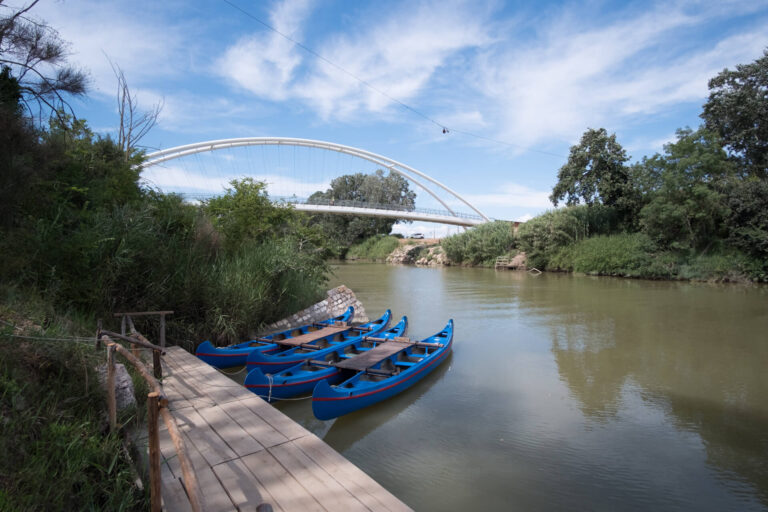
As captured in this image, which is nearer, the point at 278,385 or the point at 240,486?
the point at 240,486

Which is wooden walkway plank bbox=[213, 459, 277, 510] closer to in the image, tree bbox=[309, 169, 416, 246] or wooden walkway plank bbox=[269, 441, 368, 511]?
wooden walkway plank bbox=[269, 441, 368, 511]

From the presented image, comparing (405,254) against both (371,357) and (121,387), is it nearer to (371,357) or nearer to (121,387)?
(371,357)

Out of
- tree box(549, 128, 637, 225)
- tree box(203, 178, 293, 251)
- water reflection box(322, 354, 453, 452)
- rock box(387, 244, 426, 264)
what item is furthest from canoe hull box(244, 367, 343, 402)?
rock box(387, 244, 426, 264)

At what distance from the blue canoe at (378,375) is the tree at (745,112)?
24.5 metres

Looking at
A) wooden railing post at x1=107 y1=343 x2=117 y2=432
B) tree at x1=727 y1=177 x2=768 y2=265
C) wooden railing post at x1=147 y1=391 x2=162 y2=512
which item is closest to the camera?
wooden railing post at x1=147 y1=391 x2=162 y2=512

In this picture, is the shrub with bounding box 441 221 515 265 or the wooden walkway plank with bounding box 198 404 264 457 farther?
the shrub with bounding box 441 221 515 265

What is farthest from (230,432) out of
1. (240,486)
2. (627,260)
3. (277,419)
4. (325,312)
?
(627,260)

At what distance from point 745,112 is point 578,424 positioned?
26.0 m

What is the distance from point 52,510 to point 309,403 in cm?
331

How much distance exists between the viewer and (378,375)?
18.0ft

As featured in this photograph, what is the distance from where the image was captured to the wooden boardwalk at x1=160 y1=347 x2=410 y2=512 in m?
2.32

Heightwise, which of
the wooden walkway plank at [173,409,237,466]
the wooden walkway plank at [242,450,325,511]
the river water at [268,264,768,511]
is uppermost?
the wooden walkway plank at [173,409,237,466]

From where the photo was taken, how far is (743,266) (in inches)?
722

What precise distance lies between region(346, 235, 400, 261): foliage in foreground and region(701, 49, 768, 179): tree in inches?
1199
